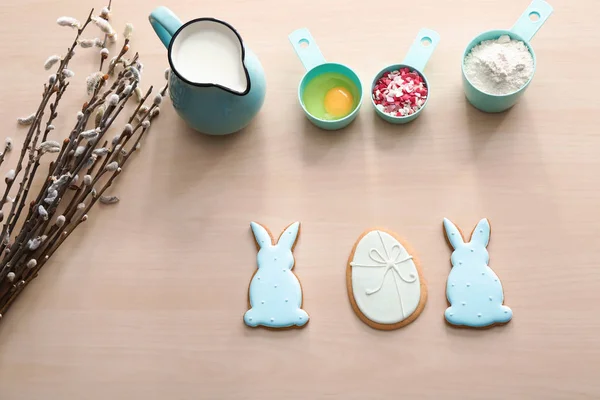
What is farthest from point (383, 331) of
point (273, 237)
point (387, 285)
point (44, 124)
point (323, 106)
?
point (44, 124)

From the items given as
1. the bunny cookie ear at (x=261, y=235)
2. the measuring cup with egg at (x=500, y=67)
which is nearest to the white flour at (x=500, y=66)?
the measuring cup with egg at (x=500, y=67)

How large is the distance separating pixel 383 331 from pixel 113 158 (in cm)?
51

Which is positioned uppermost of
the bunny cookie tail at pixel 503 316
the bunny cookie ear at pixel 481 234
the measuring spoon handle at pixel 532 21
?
the measuring spoon handle at pixel 532 21

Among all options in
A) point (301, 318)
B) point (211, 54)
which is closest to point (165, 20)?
point (211, 54)

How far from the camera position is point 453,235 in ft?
2.92

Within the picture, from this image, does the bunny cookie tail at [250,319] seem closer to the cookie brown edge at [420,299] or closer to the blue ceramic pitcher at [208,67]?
the cookie brown edge at [420,299]

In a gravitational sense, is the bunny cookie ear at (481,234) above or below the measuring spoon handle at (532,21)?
below

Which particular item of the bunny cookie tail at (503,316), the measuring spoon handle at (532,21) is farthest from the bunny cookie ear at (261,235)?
the measuring spoon handle at (532,21)

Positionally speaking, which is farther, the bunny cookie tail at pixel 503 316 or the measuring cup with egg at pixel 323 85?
the measuring cup with egg at pixel 323 85

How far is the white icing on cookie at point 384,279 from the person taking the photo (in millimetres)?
868

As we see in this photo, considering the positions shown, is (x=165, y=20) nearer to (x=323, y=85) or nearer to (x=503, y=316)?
(x=323, y=85)

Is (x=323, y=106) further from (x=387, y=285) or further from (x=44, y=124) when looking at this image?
(x=44, y=124)

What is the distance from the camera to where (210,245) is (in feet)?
3.05

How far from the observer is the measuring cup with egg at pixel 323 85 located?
3.16 ft
